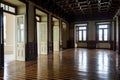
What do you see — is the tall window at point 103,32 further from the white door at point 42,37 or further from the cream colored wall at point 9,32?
the cream colored wall at point 9,32

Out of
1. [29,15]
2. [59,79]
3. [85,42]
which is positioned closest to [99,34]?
[85,42]

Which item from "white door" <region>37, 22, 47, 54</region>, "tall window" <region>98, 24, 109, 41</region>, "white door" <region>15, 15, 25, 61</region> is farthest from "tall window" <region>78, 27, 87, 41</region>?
"white door" <region>15, 15, 25, 61</region>

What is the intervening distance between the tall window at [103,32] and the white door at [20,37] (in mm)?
10729

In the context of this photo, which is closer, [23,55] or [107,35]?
[23,55]

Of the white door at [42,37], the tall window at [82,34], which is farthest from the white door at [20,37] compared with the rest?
the tall window at [82,34]

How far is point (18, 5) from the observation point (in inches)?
282

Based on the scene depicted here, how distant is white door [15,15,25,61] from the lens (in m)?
7.11

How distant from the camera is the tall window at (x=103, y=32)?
15.6 meters

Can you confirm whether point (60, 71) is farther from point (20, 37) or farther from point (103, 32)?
point (103, 32)

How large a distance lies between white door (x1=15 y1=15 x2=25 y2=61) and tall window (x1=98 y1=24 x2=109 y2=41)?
1073cm

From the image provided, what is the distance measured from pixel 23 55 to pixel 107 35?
11.2 meters

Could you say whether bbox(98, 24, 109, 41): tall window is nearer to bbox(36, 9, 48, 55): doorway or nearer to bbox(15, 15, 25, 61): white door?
bbox(36, 9, 48, 55): doorway

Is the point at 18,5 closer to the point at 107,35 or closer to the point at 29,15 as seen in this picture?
the point at 29,15

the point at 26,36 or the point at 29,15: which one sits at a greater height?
the point at 29,15
